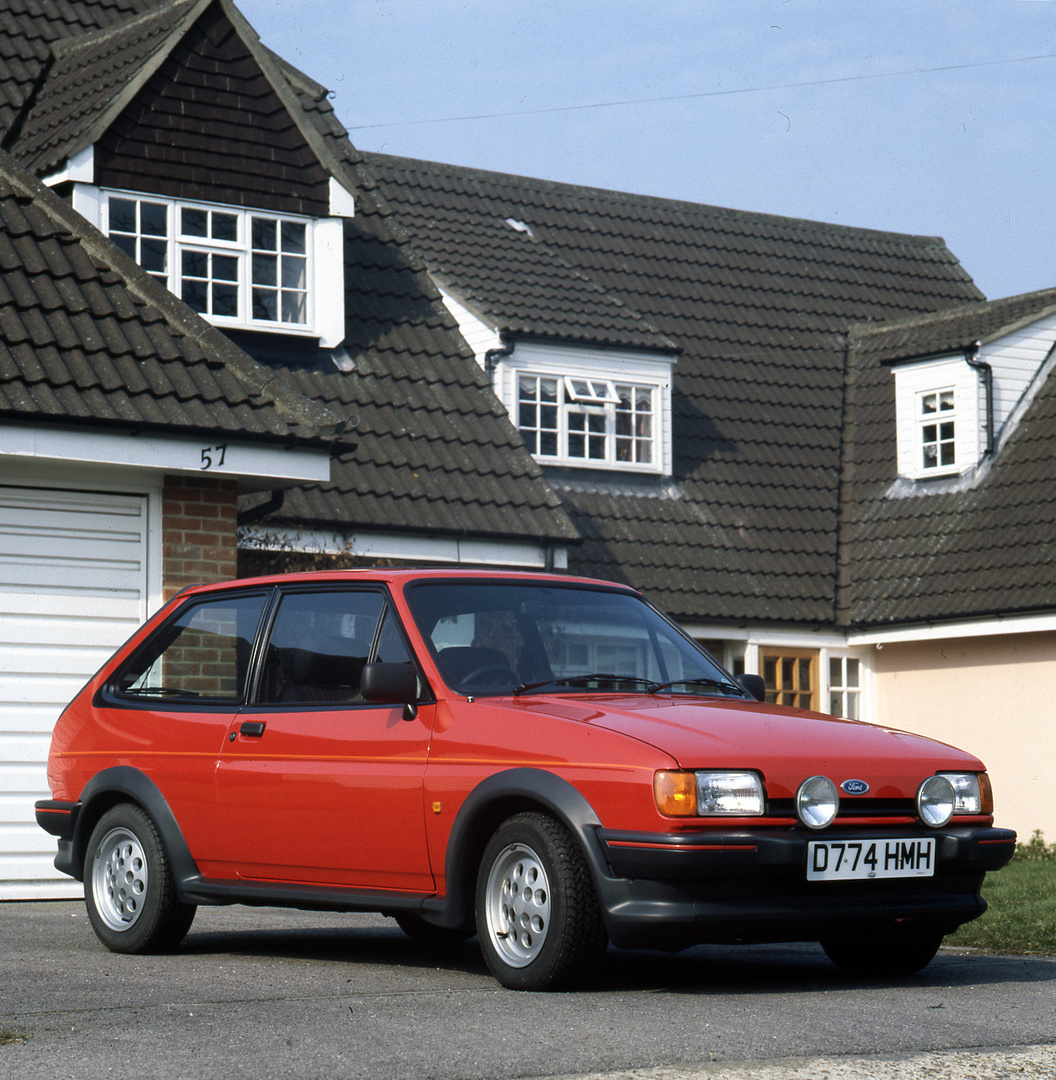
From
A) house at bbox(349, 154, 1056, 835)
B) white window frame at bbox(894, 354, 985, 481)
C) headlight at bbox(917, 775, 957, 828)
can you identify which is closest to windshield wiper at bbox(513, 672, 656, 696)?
headlight at bbox(917, 775, 957, 828)

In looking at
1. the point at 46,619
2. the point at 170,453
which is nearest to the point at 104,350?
the point at 170,453

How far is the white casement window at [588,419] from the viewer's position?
20.0 metres

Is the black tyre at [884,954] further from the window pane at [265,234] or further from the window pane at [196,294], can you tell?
the window pane at [265,234]

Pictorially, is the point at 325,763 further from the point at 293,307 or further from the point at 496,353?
the point at 496,353

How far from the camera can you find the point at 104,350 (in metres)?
12.0

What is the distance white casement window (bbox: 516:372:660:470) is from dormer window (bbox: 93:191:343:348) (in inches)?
144

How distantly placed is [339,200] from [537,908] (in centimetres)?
1130

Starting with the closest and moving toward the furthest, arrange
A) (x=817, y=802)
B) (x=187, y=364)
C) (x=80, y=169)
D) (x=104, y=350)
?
(x=817, y=802)
(x=104, y=350)
(x=187, y=364)
(x=80, y=169)

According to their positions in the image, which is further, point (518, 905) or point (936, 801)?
point (936, 801)

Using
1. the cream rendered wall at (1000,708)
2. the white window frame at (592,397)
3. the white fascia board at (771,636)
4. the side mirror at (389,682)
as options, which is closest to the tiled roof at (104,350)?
the side mirror at (389,682)

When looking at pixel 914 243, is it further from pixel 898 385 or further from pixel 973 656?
pixel 973 656

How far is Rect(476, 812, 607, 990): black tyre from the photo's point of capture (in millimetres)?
6410

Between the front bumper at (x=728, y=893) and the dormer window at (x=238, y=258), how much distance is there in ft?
33.3

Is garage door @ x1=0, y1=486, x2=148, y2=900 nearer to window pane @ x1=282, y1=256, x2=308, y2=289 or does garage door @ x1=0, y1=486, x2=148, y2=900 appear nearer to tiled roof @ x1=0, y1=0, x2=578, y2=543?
tiled roof @ x1=0, y1=0, x2=578, y2=543
